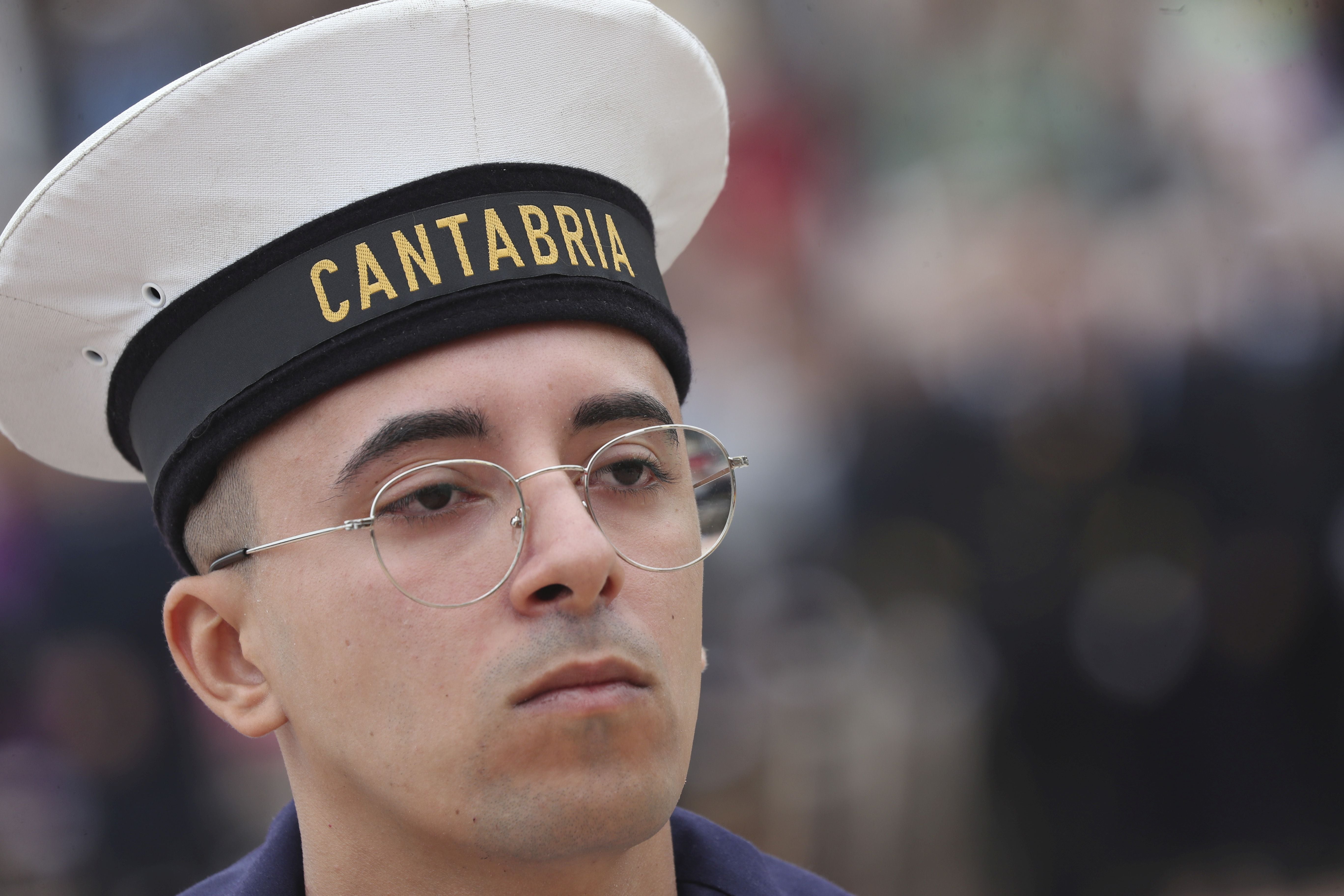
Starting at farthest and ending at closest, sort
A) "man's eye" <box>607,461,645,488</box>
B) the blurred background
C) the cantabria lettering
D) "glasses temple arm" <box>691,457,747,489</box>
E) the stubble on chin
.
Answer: the blurred background < "glasses temple arm" <box>691,457,747,489</box> < "man's eye" <box>607,461,645,488</box> < the cantabria lettering < the stubble on chin

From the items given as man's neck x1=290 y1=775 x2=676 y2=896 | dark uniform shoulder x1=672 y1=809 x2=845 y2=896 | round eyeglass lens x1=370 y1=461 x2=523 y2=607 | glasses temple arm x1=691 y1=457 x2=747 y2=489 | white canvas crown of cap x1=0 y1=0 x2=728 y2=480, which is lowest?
dark uniform shoulder x1=672 y1=809 x2=845 y2=896

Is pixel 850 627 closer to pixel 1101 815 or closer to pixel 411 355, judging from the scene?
pixel 1101 815

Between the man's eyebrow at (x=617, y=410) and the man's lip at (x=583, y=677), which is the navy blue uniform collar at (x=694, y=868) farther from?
the man's eyebrow at (x=617, y=410)

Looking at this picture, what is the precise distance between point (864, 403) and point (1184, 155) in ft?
5.71

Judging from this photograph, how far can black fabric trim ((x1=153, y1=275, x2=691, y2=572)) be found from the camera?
5.37 ft

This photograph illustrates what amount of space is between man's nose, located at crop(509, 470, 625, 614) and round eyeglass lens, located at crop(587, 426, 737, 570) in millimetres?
76

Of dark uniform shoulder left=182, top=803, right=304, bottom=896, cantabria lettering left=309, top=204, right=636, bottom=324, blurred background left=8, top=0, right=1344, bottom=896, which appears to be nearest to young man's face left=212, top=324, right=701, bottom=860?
cantabria lettering left=309, top=204, right=636, bottom=324

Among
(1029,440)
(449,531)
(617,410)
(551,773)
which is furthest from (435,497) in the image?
(1029,440)

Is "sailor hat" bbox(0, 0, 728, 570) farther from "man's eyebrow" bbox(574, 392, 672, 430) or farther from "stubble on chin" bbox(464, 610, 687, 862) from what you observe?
"stubble on chin" bbox(464, 610, 687, 862)

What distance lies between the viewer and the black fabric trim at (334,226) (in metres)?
1.72

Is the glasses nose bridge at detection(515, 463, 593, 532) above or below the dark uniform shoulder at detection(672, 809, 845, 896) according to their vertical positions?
above

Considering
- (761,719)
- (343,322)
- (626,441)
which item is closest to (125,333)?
(343,322)

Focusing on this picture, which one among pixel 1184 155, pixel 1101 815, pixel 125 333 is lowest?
pixel 1101 815

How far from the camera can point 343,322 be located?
5.42 ft
